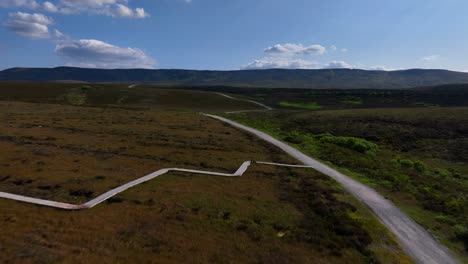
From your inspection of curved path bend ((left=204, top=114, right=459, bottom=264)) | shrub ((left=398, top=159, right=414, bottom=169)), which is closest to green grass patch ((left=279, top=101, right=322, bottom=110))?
shrub ((left=398, top=159, right=414, bottom=169))

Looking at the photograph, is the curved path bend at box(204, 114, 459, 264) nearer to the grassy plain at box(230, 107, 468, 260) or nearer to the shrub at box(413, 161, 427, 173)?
the grassy plain at box(230, 107, 468, 260)

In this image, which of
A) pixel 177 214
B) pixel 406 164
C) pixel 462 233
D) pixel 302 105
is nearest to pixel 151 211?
pixel 177 214

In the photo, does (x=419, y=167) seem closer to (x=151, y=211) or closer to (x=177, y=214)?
(x=177, y=214)

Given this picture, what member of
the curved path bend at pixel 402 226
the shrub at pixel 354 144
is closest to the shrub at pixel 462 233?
the curved path bend at pixel 402 226

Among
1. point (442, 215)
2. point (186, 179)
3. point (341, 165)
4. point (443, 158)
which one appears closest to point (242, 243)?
point (186, 179)

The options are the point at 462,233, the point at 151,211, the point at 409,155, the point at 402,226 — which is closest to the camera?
the point at 462,233

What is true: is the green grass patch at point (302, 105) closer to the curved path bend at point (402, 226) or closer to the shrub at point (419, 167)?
the shrub at point (419, 167)
